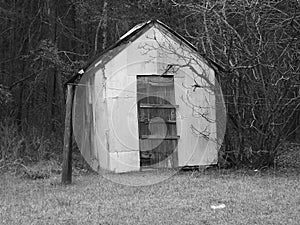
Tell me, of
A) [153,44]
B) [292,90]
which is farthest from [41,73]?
[292,90]

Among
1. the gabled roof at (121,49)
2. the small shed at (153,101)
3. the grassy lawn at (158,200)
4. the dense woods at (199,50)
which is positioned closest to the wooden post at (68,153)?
the grassy lawn at (158,200)

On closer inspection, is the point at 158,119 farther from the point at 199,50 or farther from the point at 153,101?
the point at 199,50

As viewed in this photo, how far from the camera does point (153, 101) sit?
1270 centimetres

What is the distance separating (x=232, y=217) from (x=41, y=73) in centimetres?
1299

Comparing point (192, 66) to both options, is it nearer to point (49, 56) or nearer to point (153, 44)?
point (153, 44)

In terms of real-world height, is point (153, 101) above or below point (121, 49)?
below

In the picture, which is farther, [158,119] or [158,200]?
[158,119]

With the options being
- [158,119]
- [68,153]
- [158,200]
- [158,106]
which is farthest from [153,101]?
[158,200]

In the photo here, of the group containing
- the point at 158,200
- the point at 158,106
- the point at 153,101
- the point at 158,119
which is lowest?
the point at 158,200

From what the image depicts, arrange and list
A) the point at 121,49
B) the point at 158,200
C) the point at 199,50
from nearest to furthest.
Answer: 1. the point at 158,200
2. the point at 121,49
3. the point at 199,50

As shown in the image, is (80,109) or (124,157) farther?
(80,109)

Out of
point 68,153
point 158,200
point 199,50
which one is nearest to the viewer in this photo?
point 158,200

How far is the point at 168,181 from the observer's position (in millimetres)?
10648

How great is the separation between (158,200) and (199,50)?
5681 mm
